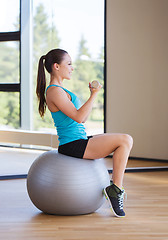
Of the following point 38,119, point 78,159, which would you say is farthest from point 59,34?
point 78,159

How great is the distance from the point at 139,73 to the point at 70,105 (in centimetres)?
243

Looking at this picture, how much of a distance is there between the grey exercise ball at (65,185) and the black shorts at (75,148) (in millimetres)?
30

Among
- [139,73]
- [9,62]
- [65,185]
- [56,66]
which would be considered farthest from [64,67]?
[9,62]

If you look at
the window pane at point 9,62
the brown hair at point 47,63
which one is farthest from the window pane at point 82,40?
the brown hair at point 47,63

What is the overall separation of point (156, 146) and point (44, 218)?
2438 millimetres

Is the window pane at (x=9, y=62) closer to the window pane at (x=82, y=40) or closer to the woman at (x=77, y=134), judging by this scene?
the window pane at (x=82, y=40)

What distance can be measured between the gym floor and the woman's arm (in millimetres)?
623

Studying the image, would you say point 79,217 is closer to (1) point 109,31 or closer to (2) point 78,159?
(2) point 78,159

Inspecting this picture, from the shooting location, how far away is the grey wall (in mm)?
4617

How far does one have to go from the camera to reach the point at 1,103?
532 centimetres

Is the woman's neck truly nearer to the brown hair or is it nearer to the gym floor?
the brown hair

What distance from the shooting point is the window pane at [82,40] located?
474 cm

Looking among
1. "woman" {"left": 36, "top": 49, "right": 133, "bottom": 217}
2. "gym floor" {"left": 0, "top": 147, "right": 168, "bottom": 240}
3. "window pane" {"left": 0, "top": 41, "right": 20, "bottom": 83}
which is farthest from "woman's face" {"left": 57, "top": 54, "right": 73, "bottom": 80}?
"window pane" {"left": 0, "top": 41, "right": 20, "bottom": 83}

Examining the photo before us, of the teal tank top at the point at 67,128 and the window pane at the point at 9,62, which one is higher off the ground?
the window pane at the point at 9,62
